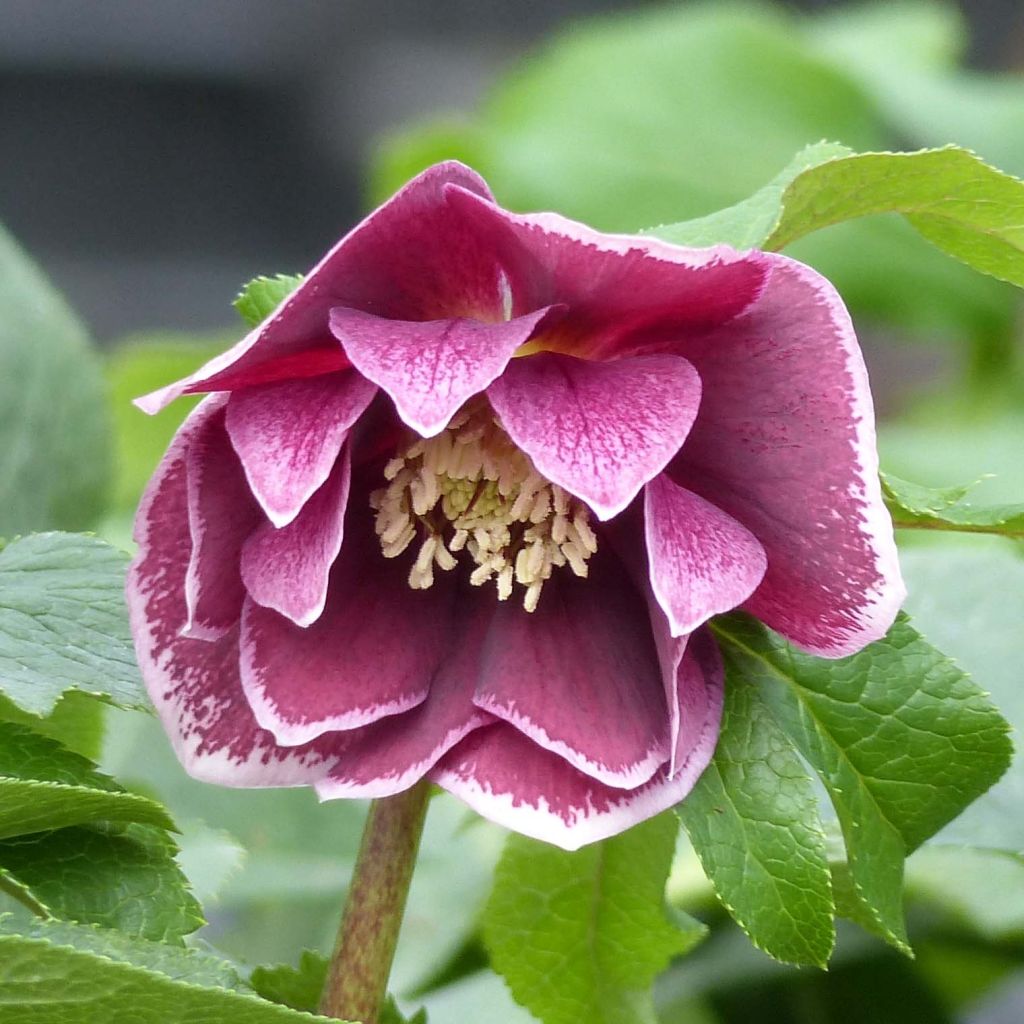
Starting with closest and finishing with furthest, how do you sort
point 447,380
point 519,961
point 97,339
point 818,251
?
point 447,380 → point 519,961 → point 818,251 → point 97,339

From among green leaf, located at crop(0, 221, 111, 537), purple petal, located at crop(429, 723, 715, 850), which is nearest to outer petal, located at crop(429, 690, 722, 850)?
purple petal, located at crop(429, 723, 715, 850)

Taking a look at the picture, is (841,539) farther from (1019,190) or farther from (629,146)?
(629,146)

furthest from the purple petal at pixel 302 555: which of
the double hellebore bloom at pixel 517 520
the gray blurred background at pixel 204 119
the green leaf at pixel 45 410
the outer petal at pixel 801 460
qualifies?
the gray blurred background at pixel 204 119

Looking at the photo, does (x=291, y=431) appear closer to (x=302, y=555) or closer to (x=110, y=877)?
(x=302, y=555)

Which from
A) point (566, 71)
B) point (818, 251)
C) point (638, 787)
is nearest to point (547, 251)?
point (638, 787)

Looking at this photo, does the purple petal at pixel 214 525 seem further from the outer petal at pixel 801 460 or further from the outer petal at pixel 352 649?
the outer petal at pixel 801 460

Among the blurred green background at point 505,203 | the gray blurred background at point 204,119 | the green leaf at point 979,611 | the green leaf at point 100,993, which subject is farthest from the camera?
the gray blurred background at point 204,119

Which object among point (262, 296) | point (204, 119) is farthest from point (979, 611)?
point (204, 119)
